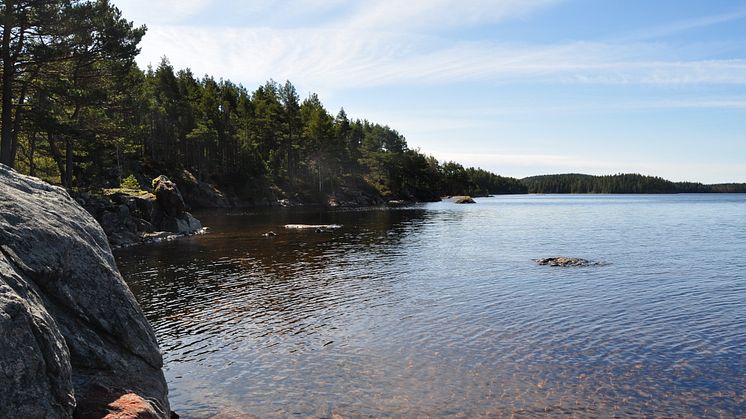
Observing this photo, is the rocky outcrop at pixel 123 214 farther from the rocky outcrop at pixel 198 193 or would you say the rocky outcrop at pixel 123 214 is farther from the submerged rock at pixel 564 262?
the rocky outcrop at pixel 198 193

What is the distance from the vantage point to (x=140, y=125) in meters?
67.0

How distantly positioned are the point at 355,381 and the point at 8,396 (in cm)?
1065

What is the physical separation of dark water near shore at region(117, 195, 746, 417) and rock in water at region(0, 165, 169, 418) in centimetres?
326

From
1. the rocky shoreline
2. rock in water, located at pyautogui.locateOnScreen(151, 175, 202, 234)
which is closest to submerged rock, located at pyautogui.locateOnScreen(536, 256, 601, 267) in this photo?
the rocky shoreline

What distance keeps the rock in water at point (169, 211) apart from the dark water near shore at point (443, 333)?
49.9 feet

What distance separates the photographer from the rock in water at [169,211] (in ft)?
197

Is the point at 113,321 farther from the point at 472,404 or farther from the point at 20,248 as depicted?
the point at 472,404

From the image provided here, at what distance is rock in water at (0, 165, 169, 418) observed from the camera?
8172mm

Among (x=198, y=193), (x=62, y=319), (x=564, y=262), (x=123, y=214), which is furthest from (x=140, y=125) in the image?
(x=62, y=319)

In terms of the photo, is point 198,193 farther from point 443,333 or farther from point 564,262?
point 443,333

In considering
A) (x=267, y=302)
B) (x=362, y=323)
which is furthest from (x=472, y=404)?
(x=267, y=302)

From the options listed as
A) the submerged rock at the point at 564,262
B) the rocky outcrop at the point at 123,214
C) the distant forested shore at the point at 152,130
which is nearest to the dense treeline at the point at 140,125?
the distant forested shore at the point at 152,130

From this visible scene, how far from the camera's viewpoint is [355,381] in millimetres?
16641

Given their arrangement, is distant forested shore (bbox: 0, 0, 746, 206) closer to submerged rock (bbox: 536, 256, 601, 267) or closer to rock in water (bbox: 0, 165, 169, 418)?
rock in water (bbox: 0, 165, 169, 418)
